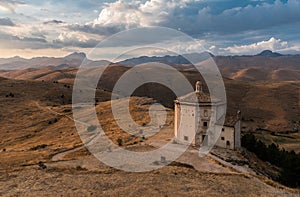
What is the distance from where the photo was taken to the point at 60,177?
89.7 ft

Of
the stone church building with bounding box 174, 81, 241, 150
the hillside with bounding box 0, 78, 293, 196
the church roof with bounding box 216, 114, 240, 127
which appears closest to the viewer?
the hillside with bounding box 0, 78, 293, 196

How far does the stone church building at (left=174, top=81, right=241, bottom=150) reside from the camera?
38.0 meters

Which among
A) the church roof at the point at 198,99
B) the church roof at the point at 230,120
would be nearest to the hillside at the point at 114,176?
the church roof at the point at 230,120

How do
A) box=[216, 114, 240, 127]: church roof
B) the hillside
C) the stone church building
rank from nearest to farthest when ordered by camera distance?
1. the hillside
2. box=[216, 114, 240, 127]: church roof
3. the stone church building

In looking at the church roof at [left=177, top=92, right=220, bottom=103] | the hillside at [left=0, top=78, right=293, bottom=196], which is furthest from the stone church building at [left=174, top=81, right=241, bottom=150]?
the hillside at [left=0, top=78, right=293, bottom=196]

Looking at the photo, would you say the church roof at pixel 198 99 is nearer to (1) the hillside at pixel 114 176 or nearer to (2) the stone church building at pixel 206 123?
(2) the stone church building at pixel 206 123

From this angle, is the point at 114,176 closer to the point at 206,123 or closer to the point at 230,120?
the point at 206,123

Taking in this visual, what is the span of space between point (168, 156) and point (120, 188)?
11.3 meters

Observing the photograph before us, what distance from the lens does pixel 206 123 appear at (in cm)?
3844

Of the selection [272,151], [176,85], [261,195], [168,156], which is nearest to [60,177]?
[168,156]

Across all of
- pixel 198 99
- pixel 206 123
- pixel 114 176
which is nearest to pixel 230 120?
pixel 206 123

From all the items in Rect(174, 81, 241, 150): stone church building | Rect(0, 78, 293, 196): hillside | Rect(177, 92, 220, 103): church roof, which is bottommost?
Rect(0, 78, 293, 196): hillside

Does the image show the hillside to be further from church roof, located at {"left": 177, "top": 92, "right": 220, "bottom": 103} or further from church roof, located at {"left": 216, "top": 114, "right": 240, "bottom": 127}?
church roof, located at {"left": 177, "top": 92, "right": 220, "bottom": 103}

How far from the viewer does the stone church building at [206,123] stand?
3797 centimetres
